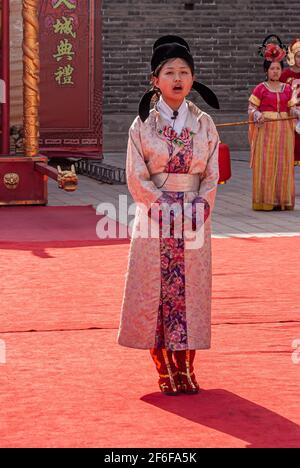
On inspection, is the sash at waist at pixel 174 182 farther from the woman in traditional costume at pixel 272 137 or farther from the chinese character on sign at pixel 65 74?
the chinese character on sign at pixel 65 74

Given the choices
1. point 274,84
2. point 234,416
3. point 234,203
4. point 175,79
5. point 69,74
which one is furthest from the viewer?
point 69,74

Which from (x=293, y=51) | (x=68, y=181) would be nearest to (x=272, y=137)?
(x=68, y=181)

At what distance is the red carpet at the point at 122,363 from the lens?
3.91 metres

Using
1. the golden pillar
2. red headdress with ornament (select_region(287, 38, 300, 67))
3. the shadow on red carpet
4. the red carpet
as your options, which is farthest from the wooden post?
the shadow on red carpet

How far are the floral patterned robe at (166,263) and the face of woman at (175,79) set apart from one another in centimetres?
12

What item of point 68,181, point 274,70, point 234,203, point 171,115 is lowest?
point 234,203

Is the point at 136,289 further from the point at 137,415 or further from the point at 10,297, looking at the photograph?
the point at 10,297

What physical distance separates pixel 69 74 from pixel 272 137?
4.83 metres

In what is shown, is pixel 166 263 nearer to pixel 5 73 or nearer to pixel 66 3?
Result: pixel 5 73

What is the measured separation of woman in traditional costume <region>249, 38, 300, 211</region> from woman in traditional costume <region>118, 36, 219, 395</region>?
564 cm

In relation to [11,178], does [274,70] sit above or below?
above

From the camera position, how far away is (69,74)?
1455 centimetres

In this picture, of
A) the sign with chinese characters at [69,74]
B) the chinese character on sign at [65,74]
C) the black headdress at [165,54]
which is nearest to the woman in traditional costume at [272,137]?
the sign with chinese characters at [69,74]
